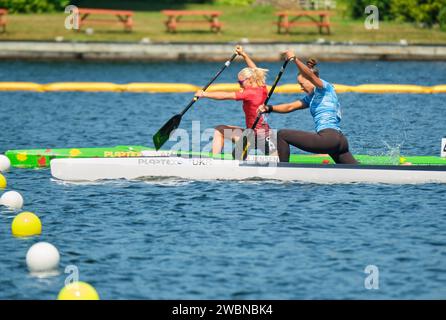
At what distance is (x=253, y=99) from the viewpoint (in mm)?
19000

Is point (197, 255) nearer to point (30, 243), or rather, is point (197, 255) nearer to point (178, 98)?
point (30, 243)

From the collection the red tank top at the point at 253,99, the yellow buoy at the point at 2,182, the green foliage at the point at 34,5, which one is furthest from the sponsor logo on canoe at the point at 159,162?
the green foliage at the point at 34,5

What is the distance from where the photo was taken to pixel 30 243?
50.0 feet

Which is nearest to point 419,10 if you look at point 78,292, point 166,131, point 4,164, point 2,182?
point 166,131

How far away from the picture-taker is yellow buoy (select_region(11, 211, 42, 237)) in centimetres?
1558

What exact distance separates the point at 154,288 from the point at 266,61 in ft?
116

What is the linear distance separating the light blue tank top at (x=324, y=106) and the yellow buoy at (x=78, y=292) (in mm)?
7408

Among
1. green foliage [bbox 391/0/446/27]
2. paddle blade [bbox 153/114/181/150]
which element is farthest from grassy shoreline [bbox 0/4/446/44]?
paddle blade [bbox 153/114/181/150]

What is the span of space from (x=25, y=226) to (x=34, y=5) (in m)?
43.0

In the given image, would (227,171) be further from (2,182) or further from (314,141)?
(2,182)

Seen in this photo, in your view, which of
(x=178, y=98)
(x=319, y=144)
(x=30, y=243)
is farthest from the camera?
(x=178, y=98)

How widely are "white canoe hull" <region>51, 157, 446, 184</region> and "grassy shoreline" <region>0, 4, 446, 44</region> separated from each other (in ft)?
101

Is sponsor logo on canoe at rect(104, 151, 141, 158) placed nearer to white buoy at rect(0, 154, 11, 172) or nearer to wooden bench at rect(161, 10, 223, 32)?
white buoy at rect(0, 154, 11, 172)

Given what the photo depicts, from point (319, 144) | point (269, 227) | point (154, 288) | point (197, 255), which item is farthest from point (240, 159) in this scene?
point (154, 288)
